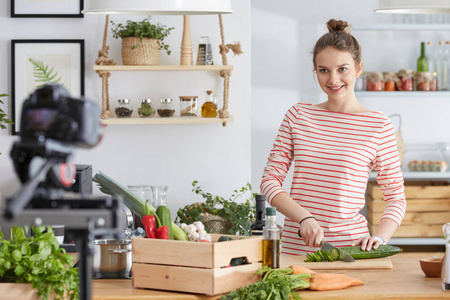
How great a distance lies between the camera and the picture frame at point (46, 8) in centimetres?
422

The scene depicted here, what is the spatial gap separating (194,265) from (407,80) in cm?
357

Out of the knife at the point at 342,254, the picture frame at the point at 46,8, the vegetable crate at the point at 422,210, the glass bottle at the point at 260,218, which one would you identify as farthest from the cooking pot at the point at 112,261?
the vegetable crate at the point at 422,210

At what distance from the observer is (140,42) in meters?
4.07

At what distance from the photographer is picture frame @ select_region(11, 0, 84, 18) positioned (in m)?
4.22

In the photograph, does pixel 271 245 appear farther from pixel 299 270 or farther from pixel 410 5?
pixel 410 5

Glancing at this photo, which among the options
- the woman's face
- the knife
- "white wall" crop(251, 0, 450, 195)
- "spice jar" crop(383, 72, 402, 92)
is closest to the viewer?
the knife

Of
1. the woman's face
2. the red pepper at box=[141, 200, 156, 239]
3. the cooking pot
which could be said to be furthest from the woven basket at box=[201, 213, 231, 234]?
the red pepper at box=[141, 200, 156, 239]

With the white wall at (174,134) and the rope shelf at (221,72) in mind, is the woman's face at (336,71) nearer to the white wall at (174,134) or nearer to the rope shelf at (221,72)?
the rope shelf at (221,72)

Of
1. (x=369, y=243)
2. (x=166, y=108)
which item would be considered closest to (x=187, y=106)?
(x=166, y=108)

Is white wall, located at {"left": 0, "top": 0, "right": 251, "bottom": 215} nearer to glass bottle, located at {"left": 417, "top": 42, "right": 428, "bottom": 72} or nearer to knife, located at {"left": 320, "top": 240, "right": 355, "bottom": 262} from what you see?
glass bottle, located at {"left": 417, "top": 42, "right": 428, "bottom": 72}

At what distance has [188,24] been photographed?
13.6 ft

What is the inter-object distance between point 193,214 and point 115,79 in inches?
39.7

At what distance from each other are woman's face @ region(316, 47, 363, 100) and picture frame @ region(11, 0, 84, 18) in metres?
2.08

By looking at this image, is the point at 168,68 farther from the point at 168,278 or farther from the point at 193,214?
the point at 168,278
